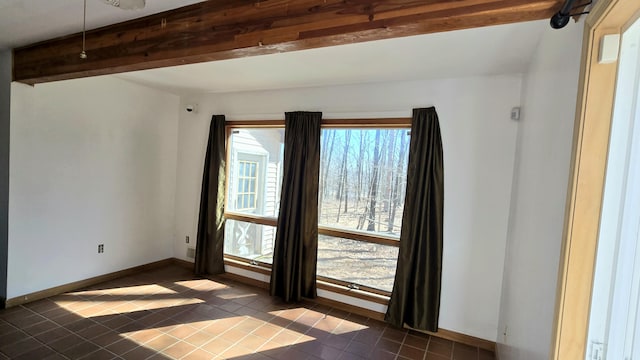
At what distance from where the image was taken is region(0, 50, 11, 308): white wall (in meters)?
2.91

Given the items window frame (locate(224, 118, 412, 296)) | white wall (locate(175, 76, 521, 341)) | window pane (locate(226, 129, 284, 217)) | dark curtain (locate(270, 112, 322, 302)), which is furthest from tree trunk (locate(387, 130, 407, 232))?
window pane (locate(226, 129, 284, 217))

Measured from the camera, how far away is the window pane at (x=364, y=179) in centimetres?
322

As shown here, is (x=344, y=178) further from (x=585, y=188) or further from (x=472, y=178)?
(x=585, y=188)

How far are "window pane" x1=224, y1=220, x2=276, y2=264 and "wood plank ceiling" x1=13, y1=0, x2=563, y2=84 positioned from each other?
2407 mm

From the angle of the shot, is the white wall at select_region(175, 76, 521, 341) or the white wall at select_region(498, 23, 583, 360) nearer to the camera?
the white wall at select_region(498, 23, 583, 360)

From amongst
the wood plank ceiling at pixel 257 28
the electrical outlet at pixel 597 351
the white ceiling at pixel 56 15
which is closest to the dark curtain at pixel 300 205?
the wood plank ceiling at pixel 257 28

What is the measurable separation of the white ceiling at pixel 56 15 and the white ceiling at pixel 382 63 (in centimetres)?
84

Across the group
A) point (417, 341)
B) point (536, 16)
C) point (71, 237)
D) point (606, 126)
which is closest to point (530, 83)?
point (536, 16)

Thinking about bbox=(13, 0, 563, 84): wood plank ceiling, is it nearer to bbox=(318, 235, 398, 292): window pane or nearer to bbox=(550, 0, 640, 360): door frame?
bbox=(550, 0, 640, 360): door frame

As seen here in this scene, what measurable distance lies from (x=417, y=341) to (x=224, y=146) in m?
3.11

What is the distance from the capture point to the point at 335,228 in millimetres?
3518

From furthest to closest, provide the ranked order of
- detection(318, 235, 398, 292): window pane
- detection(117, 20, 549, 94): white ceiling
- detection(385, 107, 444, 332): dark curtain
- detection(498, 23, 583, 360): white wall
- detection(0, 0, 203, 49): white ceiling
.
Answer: detection(318, 235, 398, 292): window pane, detection(385, 107, 444, 332): dark curtain, detection(117, 20, 549, 94): white ceiling, detection(0, 0, 203, 49): white ceiling, detection(498, 23, 583, 360): white wall

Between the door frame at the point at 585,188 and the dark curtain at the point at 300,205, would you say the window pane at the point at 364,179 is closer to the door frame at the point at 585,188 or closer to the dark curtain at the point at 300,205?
the dark curtain at the point at 300,205

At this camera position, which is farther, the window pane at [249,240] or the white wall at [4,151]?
the window pane at [249,240]
